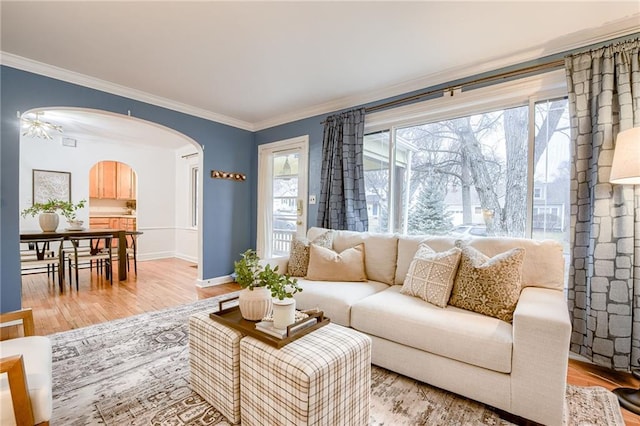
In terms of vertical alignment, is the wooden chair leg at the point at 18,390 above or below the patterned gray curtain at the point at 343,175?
below

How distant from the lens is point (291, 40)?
231 cm

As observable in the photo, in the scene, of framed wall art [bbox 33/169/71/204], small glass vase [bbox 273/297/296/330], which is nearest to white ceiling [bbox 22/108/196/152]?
framed wall art [bbox 33/169/71/204]

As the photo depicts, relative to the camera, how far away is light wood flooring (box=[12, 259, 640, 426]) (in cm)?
199

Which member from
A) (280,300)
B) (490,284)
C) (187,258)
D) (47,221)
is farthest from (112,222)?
(490,284)

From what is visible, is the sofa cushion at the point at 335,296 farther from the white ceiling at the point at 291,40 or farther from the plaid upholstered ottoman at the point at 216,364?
the white ceiling at the point at 291,40

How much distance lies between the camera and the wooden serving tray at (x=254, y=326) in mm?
1375

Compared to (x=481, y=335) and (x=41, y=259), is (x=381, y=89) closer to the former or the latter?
→ (x=481, y=335)

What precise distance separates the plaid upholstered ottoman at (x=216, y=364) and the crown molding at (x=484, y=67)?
2.90 meters

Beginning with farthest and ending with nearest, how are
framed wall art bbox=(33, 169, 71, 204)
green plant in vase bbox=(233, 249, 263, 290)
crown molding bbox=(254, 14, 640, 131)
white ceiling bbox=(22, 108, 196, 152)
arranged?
framed wall art bbox=(33, 169, 71, 204)
white ceiling bbox=(22, 108, 196, 152)
crown molding bbox=(254, 14, 640, 131)
green plant in vase bbox=(233, 249, 263, 290)

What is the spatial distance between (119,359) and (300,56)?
2903 millimetres

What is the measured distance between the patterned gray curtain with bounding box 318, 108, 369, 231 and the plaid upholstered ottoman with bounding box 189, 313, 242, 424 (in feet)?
6.76

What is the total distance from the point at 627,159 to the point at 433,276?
134 cm

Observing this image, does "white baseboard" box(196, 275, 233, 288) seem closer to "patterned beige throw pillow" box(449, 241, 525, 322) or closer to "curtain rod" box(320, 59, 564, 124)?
"curtain rod" box(320, 59, 564, 124)

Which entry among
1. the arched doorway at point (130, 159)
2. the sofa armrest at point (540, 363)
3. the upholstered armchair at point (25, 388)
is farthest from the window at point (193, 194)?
the sofa armrest at point (540, 363)
